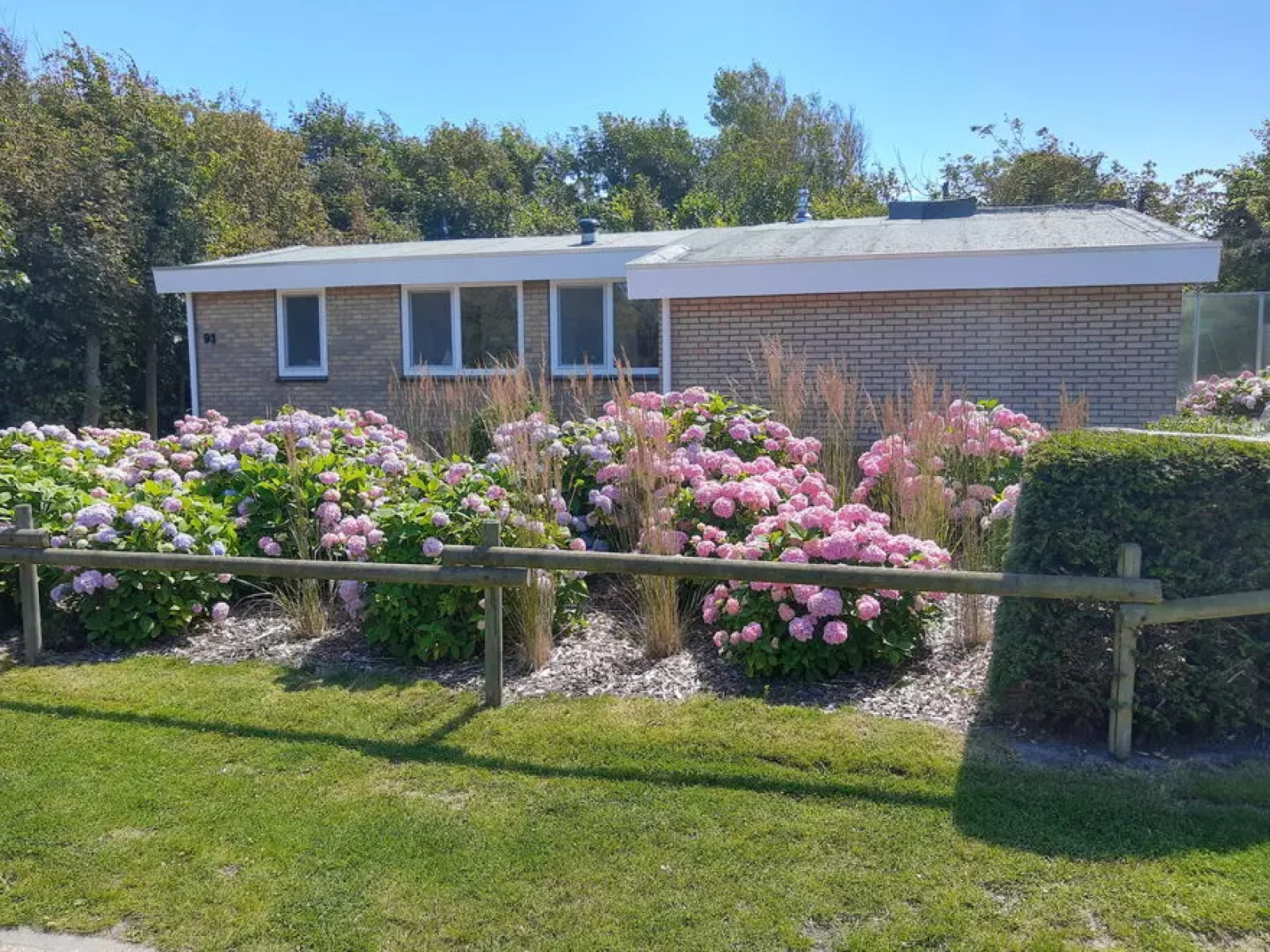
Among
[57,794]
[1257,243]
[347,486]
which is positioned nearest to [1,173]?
[347,486]

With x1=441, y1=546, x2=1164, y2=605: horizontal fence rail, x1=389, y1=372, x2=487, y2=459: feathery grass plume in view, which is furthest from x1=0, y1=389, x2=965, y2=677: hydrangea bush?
x1=389, y1=372, x2=487, y2=459: feathery grass plume

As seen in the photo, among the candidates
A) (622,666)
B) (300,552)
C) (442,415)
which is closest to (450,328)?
(442,415)

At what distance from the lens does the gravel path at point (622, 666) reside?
15.8 feet

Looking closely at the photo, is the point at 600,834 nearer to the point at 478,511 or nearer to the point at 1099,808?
the point at 1099,808

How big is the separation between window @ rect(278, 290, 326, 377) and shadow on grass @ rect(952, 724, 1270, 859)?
41.5 ft

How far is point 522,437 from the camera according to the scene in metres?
6.02

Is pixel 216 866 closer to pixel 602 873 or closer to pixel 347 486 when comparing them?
pixel 602 873

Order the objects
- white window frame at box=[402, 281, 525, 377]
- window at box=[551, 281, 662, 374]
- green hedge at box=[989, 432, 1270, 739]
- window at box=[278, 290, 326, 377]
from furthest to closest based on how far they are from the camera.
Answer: window at box=[278, 290, 326, 377] → white window frame at box=[402, 281, 525, 377] → window at box=[551, 281, 662, 374] → green hedge at box=[989, 432, 1270, 739]

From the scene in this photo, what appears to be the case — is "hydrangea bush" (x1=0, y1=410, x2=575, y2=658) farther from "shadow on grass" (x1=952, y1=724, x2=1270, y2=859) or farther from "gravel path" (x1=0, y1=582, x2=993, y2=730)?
"shadow on grass" (x1=952, y1=724, x2=1270, y2=859)

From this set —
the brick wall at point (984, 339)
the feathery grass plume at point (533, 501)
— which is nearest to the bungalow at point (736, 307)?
the brick wall at point (984, 339)

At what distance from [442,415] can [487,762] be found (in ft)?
24.6

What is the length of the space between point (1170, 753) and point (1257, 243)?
23952 mm

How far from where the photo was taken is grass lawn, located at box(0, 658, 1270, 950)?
3004mm

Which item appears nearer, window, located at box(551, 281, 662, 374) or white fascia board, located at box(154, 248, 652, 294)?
white fascia board, located at box(154, 248, 652, 294)
